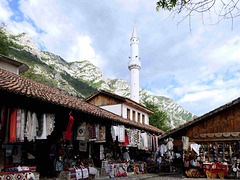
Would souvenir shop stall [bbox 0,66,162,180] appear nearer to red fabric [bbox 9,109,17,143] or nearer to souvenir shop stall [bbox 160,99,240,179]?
red fabric [bbox 9,109,17,143]

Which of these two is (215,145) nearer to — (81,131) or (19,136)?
(81,131)

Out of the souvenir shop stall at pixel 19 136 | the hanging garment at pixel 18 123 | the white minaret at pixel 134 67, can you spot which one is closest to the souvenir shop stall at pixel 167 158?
the souvenir shop stall at pixel 19 136

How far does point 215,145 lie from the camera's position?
1284 cm

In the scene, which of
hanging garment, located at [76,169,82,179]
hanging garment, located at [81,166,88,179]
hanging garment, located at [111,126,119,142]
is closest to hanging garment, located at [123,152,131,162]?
hanging garment, located at [111,126,119,142]

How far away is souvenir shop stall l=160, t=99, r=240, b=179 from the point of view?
12.4 meters

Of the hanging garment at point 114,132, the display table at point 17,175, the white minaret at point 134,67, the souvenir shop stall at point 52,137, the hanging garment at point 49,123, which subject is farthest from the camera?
the white minaret at point 134,67

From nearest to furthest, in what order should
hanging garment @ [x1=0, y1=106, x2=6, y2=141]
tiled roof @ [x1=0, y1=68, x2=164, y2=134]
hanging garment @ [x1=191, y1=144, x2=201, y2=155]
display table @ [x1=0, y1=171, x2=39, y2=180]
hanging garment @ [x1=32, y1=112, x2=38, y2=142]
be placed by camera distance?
1. hanging garment @ [x1=0, y1=106, x2=6, y2=141]
2. display table @ [x1=0, y1=171, x2=39, y2=180]
3. tiled roof @ [x1=0, y1=68, x2=164, y2=134]
4. hanging garment @ [x1=32, y1=112, x2=38, y2=142]
5. hanging garment @ [x1=191, y1=144, x2=201, y2=155]

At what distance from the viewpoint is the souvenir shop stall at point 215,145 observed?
40.6 feet

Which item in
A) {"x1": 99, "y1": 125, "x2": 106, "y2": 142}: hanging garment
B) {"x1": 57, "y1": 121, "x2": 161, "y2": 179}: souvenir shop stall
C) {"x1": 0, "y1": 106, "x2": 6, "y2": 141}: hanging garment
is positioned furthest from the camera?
{"x1": 99, "y1": 125, "x2": 106, "y2": 142}: hanging garment

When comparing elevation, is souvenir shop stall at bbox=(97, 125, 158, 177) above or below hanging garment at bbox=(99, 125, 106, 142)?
below

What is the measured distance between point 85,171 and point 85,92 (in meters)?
72.8

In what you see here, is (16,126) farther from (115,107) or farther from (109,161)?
(115,107)

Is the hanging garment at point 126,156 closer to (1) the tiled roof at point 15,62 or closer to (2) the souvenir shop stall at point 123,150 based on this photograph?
(2) the souvenir shop stall at point 123,150

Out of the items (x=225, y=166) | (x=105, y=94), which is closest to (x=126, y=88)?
(x=105, y=94)
